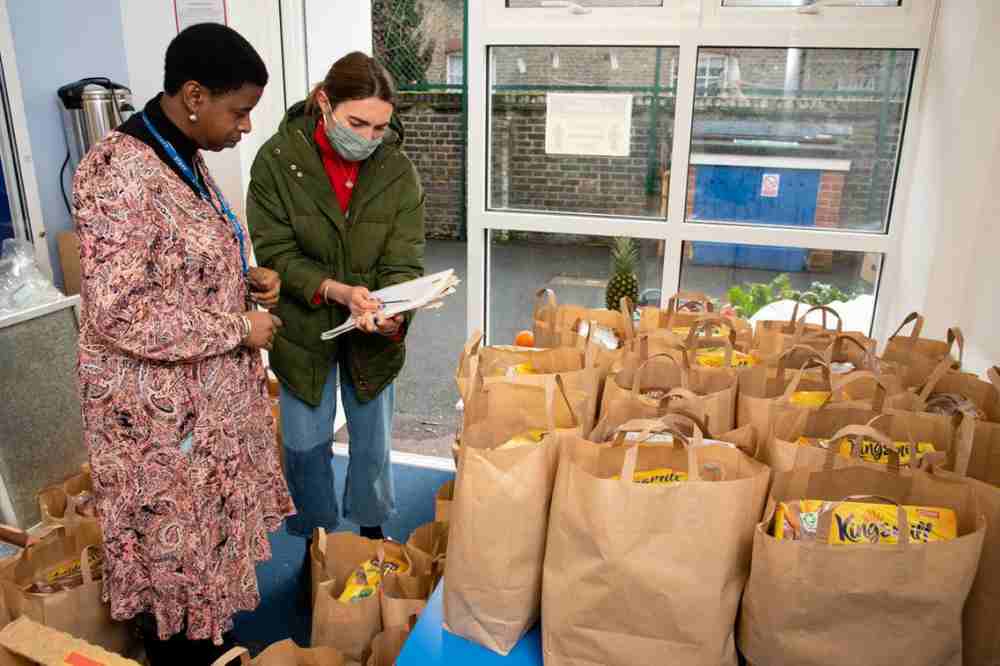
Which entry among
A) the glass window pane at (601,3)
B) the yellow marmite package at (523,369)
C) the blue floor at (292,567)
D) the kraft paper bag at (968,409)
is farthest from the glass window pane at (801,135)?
the blue floor at (292,567)

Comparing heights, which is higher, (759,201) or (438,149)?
(438,149)

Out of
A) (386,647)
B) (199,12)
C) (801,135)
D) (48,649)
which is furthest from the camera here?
(199,12)

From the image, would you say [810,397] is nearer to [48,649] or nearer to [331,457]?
[331,457]

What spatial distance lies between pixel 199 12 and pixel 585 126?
1.47 m

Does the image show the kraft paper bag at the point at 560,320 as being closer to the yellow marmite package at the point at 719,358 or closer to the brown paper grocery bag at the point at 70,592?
the yellow marmite package at the point at 719,358

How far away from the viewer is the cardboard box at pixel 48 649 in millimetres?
1219

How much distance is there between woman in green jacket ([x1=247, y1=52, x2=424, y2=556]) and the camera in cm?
183

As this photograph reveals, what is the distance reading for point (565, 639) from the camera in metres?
1.08

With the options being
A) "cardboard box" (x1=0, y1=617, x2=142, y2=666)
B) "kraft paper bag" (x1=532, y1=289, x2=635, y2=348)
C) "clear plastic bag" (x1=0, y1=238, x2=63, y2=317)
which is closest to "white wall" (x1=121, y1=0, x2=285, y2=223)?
"clear plastic bag" (x1=0, y1=238, x2=63, y2=317)

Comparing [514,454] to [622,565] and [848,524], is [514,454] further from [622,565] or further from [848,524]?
[848,524]

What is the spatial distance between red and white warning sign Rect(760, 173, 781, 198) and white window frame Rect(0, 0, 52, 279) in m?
2.53

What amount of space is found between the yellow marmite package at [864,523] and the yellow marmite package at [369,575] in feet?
3.49

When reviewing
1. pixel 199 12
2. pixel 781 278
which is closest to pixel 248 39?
pixel 199 12

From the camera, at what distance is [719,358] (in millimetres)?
1670
